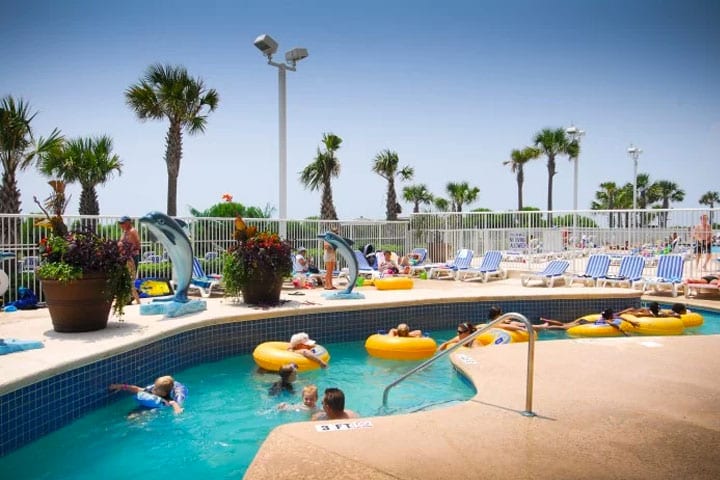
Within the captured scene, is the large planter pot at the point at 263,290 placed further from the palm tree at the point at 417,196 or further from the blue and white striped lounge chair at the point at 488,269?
the palm tree at the point at 417,196

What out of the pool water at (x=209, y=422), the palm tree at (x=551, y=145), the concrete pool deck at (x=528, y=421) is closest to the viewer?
the concrete pool deck at (x=528, y=421)

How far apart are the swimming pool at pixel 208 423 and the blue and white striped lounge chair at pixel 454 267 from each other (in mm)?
8966

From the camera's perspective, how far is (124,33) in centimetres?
1512

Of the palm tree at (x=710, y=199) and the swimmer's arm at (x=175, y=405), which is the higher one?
the palm tree at (x=710, y=199)

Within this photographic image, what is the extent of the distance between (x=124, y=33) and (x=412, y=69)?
346 inches

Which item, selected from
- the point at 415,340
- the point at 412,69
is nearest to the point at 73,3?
the point at 412,69

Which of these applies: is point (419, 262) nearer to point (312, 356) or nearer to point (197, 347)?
point (312, 356)

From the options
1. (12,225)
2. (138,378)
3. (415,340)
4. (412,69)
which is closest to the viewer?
(138,378)

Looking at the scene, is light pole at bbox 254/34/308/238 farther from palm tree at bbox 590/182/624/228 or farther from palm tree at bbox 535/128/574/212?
palm tree at bbox 590/182/624/228

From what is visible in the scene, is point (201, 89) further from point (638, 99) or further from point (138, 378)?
point (138, 378)

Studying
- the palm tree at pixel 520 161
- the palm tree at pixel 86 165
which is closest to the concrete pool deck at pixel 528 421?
the palm tree at pixel 86 165

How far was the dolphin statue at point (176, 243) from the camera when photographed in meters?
7.87

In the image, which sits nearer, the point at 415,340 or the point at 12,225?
the point at 415,340

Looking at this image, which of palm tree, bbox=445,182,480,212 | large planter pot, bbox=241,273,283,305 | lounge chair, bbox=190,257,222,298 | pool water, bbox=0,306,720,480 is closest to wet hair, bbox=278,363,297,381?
pool water, bbox=0,306,720,480
